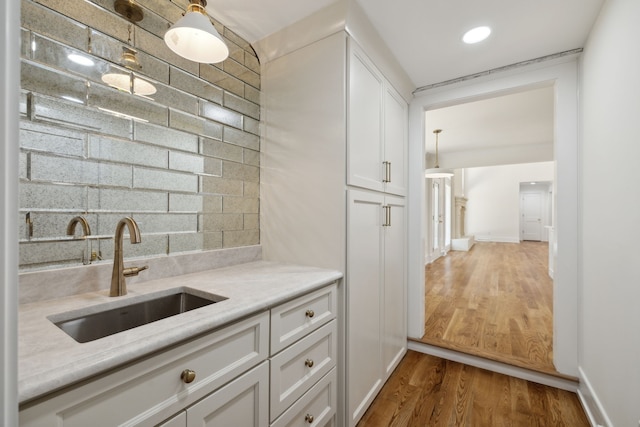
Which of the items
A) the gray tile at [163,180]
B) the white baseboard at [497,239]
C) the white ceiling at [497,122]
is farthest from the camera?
the white baseboard at [497,239]

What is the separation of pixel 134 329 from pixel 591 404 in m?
2.39

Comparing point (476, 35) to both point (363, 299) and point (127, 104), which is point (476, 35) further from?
point (127, 104)

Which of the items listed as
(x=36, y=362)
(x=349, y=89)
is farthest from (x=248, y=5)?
(x=36, y=362)

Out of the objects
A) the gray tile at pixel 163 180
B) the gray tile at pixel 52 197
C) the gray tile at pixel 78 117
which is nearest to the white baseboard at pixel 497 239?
the gray tile at pixel 163 180

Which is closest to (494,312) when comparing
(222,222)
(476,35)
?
(476,35)

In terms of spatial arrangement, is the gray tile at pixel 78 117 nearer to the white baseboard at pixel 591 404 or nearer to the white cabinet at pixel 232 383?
the white cabinet at pixel 232 383

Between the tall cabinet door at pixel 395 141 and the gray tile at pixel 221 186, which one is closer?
the gray tile at pixel 221 186

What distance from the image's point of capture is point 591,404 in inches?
63.6

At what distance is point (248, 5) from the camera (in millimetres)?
1490

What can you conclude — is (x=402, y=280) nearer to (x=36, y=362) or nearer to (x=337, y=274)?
(x=337, y=274)

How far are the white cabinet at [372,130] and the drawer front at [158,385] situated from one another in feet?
3.09

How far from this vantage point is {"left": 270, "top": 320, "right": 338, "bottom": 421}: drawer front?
1.09 meters

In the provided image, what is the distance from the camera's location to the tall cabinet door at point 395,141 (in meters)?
1.98

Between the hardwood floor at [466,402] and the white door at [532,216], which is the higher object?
the white door at [532,216]
